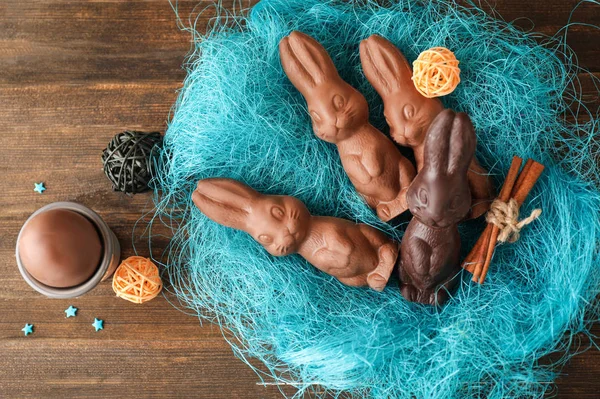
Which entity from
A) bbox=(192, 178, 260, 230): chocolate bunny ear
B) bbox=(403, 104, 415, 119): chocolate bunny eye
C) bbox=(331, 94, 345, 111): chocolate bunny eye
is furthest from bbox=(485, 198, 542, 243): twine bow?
bbox=(192, 178, 260, 230): chocolate bunny ear

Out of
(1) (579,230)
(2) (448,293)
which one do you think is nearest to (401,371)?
(2) (448,293)

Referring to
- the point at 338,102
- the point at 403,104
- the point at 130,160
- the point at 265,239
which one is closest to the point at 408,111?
the point at 403,104

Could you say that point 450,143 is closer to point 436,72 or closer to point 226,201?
point 436,72

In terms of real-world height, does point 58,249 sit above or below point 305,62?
below

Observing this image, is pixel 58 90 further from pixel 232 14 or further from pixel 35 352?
pixel 35 352

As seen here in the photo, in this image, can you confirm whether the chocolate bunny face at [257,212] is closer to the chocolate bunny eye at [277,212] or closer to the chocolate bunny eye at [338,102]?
the chocolate bunny eye at [277,212]
